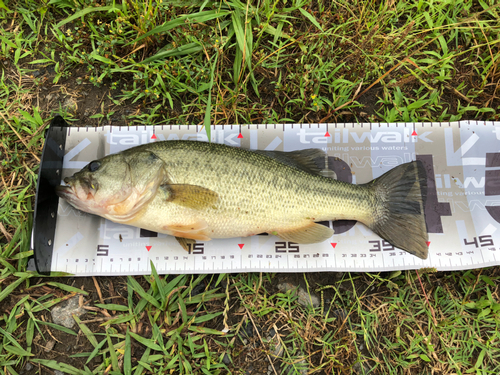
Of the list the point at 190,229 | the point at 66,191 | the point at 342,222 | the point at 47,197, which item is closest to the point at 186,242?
the point at 190,229

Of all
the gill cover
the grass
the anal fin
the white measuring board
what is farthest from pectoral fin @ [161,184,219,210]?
the grass

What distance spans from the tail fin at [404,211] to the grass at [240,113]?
0.41 meters

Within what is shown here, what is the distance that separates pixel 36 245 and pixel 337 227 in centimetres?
292

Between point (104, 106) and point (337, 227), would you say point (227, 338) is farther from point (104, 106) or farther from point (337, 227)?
point (104, 106)

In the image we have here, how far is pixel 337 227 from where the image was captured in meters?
3.00

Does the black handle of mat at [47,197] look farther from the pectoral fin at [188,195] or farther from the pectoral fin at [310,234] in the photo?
the pectoral fin at [310,234]

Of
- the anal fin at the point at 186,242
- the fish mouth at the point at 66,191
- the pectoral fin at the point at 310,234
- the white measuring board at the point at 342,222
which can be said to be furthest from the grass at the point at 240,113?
the fish mouth at the point at 66,191

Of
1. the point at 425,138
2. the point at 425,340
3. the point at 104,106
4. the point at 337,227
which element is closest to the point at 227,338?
the point at 337,227

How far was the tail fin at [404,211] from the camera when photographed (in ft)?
9.06

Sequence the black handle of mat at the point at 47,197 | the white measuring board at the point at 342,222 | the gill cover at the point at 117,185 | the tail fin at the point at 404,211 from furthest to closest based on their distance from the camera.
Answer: the white measuring board at the point at 342,222
the tail fin at the point at 404,211
the black handle of mat at the point at 47,197
the gill cover at the point at 117,185

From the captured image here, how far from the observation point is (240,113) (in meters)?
3.13

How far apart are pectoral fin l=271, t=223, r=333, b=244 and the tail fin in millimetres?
513

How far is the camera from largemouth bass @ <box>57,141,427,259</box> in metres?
2.47

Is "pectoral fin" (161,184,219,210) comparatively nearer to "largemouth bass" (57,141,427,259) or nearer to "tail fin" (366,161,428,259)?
"largemouth bass" (57,141,427,259)
